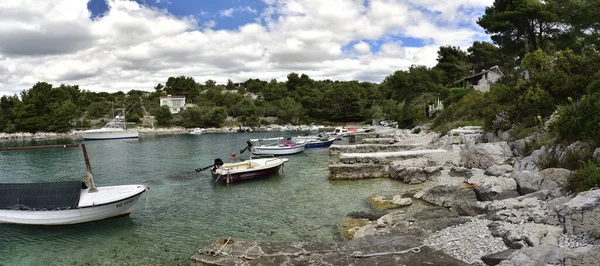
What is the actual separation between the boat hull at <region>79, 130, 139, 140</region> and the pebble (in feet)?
257

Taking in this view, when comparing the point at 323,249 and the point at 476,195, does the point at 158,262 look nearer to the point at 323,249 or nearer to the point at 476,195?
the point at 323,249

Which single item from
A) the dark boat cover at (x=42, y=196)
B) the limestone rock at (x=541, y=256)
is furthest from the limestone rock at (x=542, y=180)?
the dark boat cover at (x=42, y=196)

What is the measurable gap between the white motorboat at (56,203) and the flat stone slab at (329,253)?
756 centimetres

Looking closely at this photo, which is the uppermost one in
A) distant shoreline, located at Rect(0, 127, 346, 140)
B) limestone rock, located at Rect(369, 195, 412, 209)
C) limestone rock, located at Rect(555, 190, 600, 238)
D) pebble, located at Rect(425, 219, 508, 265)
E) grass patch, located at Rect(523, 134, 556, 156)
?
grass patch, located at Rect(523, 134, 556, 156)

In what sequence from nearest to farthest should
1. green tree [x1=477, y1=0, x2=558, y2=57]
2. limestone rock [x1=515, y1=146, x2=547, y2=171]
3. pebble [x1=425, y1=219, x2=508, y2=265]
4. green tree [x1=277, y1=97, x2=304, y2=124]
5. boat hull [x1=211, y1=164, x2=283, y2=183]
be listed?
1. pebble [x1=425, y1=219, x2=508, y2=265]
2. limestone rock [x1=515, y1=146, x2=547, y2=171]
3. boat hull [x1=211, y1=164, x2=283, y2=183]
4. green tree [x1=477, y1=0, x2=558, y2=57]
5. green tree [x1=277, y1=97, x2=304, y2=124]

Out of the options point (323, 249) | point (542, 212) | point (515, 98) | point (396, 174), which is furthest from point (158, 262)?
point (515, 98)

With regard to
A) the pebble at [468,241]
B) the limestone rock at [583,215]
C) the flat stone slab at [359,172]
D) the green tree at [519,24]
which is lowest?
the flat stone slab at [359,172]

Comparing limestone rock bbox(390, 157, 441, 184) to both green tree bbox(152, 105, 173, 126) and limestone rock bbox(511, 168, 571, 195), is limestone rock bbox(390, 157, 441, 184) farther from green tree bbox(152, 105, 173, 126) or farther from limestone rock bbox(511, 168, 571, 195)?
green tree bbox(152, 105, 173, 126)

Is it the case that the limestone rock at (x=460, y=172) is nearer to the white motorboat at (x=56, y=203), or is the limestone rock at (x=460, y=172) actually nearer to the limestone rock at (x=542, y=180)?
the limestone rock at (x=542, y=180)

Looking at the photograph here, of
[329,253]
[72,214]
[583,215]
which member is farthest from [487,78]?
[72,214]

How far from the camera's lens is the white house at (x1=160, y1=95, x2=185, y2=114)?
116m

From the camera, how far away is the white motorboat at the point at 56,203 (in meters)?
15.9

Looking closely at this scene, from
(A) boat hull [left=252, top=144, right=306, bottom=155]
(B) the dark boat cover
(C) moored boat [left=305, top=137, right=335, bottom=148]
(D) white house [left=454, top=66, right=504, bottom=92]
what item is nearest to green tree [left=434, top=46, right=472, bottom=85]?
(D) white house [left=454, top=66, right=504, bottom=92]

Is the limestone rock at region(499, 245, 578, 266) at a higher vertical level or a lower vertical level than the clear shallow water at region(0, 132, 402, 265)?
higher
